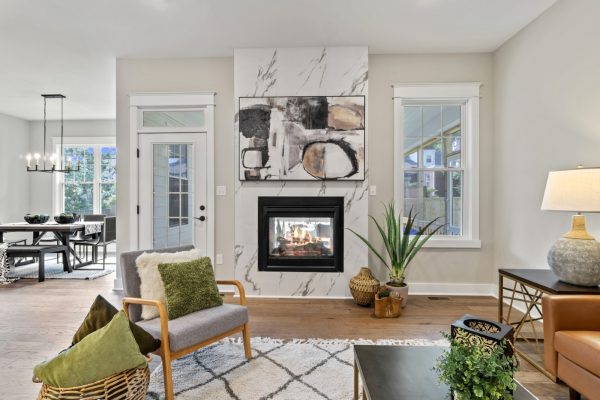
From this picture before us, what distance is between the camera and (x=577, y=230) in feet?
7.09

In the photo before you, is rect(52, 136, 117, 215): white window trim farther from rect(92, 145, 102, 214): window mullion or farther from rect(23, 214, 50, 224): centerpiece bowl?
rect(23, 214, 50, 224): centerpiece bowl

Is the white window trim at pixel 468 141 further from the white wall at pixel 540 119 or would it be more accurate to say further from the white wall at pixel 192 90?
the white wall at pixel 192 90

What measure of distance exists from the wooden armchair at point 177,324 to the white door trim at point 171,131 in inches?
65.6

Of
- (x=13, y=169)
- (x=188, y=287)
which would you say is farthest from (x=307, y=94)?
(x=13, y=169)

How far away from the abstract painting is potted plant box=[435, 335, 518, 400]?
8.77ft

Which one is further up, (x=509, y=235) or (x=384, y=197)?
(x=384, y=197)

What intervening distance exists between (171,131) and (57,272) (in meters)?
3.04

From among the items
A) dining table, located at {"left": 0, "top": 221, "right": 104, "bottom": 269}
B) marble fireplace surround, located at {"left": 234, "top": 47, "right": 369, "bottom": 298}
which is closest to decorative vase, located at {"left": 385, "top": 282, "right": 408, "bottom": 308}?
marble fireplace surround, located at {"left": 234, "top": 47, "right": 369, "bottom": 298}

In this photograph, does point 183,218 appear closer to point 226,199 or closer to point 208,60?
point 226,199

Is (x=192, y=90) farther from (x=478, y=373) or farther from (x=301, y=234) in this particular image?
(x=478, y=373)

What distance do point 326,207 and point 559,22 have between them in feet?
8.92

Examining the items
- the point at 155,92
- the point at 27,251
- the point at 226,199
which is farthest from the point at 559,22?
the point at 27,251

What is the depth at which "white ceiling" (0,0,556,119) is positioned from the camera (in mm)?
2902

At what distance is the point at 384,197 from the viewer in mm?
3842
